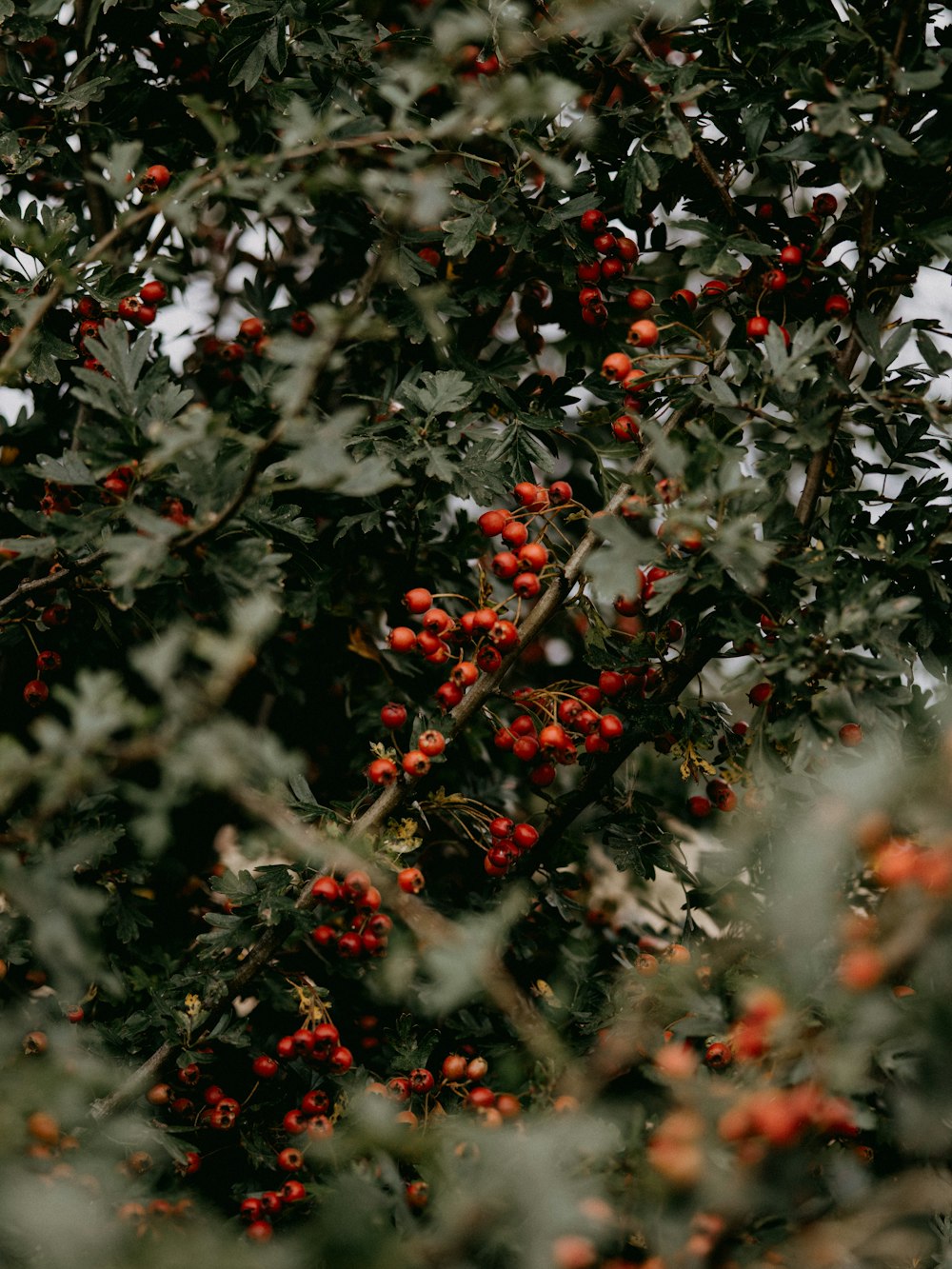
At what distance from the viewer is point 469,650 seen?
7.34 feet

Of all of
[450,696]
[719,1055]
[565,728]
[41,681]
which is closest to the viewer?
[719,1055]

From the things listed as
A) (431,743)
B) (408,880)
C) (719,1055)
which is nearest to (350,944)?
(408,880)

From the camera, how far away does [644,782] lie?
266 cm

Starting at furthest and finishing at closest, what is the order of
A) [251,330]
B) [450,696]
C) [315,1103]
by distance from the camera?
[251,330]
[450,696]
[315,1103]

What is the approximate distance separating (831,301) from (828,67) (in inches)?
15.9

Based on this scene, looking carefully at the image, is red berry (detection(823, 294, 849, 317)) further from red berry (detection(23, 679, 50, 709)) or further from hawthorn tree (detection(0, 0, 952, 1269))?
red berry (detection(23, 679, 50, 709))

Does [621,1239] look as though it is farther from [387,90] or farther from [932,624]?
[387,90]

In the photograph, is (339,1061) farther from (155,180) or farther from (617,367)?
(155,180)

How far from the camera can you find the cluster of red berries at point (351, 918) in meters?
1.59

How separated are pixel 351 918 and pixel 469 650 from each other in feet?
2.23

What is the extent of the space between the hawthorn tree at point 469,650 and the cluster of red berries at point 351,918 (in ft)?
0.03

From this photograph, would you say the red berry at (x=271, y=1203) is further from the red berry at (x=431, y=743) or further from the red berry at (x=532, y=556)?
the red berry at (x=532, y=556)

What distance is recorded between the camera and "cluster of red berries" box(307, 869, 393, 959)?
1.59 m

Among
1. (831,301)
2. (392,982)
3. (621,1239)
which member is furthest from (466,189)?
(621,1239)
